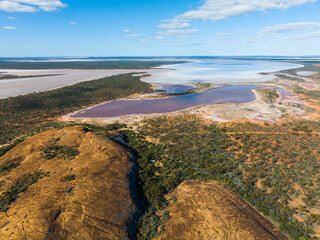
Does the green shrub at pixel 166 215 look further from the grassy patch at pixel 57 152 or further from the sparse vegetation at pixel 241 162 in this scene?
the grassy patch at pixel 57 152

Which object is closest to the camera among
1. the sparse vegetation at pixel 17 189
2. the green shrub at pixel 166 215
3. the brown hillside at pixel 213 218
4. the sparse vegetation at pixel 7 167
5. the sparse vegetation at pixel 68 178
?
the brown hillside at pixel 213 218

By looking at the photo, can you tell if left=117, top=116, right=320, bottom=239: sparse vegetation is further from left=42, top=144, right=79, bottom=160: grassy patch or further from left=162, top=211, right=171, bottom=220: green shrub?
left=42, top=144, right=79, bottom=160: grassy patch

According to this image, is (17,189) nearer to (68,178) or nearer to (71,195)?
(68,178)

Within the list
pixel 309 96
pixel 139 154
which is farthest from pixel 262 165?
pixel 309 96

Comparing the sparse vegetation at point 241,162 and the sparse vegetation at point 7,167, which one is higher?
the sparse vegetation at point 7,167

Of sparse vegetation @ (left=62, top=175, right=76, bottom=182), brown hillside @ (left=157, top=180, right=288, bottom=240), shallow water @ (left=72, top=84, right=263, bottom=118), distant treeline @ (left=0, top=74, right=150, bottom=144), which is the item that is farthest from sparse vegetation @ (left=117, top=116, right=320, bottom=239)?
distant treeline @ (left=0, top=74, right=150, bottom=144)

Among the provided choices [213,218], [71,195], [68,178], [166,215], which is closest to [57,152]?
[68,178]

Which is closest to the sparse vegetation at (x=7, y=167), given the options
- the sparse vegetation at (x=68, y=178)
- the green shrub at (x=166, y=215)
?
the sparse vegetation at (x=68, y=178)
